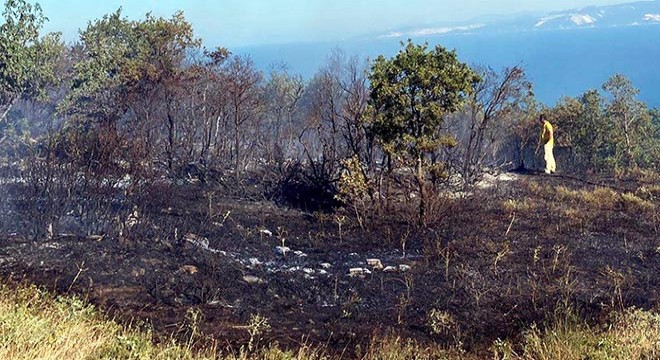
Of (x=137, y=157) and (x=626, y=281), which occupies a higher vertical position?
(x=137, y=157)

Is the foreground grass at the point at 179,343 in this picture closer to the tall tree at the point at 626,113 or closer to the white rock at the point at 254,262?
the white rock at the point at 254,262

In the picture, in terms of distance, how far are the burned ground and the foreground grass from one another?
1.21ft

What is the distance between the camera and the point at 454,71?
9.64 m

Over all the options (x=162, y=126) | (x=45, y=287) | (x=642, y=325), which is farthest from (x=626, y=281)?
(x=162, y=126)

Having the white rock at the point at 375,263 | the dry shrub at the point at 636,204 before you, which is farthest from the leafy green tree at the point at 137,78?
the dry shrub at the point at 636,204

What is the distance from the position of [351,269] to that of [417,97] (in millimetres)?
3531

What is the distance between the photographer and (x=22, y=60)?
1403 cm

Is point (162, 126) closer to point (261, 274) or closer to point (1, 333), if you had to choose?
point (261, 274)

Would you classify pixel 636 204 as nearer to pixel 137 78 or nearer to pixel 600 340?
pixel 600 340

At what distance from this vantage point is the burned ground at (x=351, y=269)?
5758mm

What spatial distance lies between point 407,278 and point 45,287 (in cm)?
367

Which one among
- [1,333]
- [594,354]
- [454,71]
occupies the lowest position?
[594,354]

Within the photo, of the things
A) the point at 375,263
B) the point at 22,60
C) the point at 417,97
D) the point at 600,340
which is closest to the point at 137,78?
the point at 22,60

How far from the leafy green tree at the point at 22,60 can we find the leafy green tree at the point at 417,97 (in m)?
8.34
